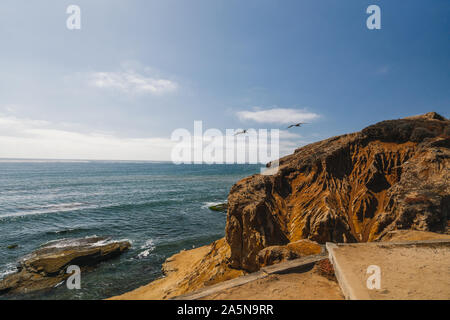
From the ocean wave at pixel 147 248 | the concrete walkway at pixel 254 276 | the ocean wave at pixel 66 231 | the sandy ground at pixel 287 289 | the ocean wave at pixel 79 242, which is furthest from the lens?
the ocean wave at pixel 66 231

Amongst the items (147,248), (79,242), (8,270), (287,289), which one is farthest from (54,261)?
(287,289)

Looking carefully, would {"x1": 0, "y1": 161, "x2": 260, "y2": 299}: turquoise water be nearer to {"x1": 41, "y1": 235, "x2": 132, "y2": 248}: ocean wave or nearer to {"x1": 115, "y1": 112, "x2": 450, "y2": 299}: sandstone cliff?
{"x1": 41, "y1": 235, "x2": 132, "y2": 248}: ocean wave

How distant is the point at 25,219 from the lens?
3403 centimetres

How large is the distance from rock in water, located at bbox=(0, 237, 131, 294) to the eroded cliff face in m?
16.2

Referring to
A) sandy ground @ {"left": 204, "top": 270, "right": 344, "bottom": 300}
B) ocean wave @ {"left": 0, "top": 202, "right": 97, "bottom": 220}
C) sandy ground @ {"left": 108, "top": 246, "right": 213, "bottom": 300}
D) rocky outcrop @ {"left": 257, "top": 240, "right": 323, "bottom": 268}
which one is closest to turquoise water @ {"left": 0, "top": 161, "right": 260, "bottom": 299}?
ocean wave @ {"left": 0, "top": 202, "right": 97, "bottom": 220}

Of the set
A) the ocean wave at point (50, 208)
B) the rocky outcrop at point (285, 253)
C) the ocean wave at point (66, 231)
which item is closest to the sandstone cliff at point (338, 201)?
the rocky outcrop at point (285, 253)

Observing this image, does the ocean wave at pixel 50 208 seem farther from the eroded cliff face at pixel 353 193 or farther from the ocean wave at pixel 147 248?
the eroded cliff face at pixel 353 193

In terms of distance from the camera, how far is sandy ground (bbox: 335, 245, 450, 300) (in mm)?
5570

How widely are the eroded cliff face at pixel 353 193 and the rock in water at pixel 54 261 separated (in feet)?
53.1

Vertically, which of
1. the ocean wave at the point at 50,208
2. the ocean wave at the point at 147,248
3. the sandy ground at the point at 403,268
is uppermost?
the sandy ground at the point at 403,268

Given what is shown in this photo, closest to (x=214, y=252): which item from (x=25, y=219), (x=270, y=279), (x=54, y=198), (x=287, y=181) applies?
(x=287, y=181)

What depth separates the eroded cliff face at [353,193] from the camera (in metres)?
12.2
